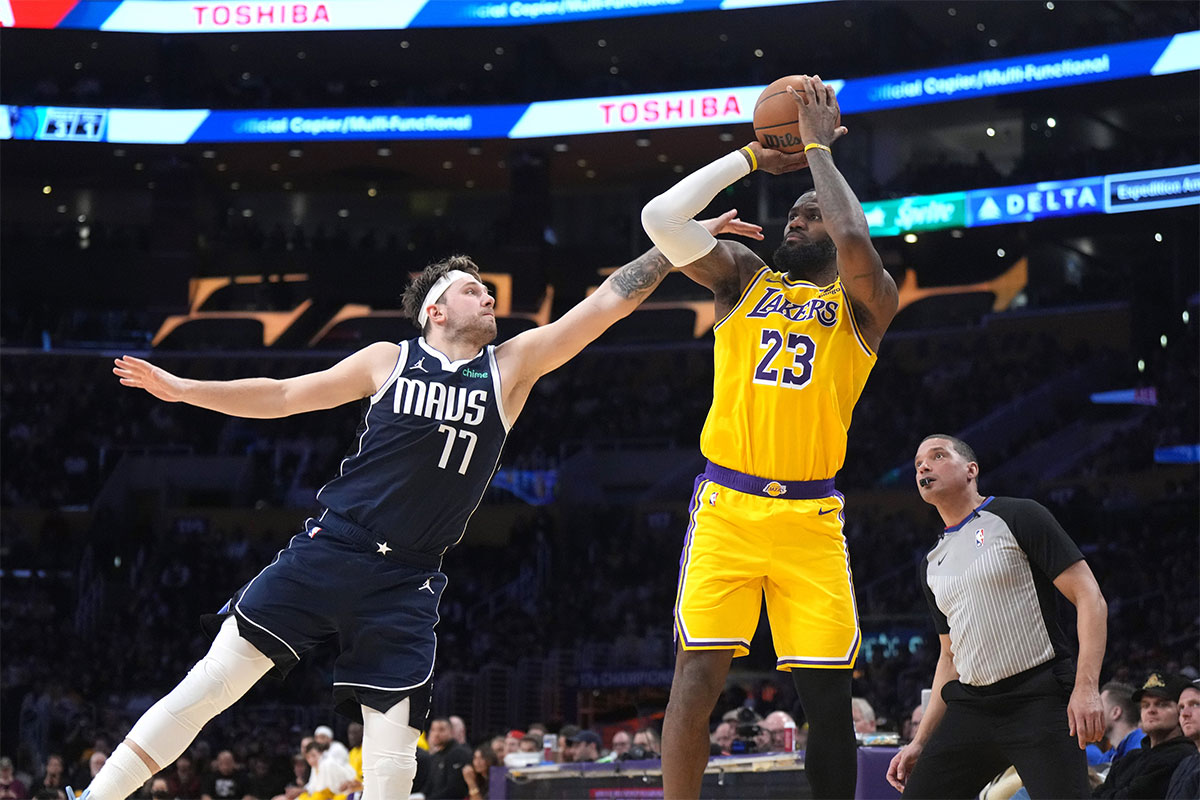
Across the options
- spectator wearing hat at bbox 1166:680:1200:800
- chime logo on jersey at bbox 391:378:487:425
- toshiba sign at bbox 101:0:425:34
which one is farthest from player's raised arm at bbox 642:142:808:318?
toshiba sign at bbox 101:0:425:34

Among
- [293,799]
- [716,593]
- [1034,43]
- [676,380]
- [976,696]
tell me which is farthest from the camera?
[676,380]

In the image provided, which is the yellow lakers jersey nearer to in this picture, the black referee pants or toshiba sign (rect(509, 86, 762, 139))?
the black referee pants

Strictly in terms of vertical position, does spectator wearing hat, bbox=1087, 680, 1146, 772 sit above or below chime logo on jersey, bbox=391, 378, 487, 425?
below

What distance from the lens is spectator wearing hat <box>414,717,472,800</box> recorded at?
436 inches

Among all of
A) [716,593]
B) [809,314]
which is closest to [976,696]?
[716,593]

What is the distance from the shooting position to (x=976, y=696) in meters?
5.39

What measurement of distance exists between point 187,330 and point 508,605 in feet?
30.4

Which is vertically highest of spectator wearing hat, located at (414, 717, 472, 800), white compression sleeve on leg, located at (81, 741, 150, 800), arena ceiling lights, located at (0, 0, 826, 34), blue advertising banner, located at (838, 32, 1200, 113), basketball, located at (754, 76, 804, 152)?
arena ceiling lights, located at (0, 0, 826, 34)

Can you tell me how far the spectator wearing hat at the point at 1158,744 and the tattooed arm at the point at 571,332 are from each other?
3434 millimetres

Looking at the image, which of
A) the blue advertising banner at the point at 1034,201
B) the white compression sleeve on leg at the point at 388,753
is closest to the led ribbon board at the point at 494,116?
the blue advertising banner at the point at 1034,201

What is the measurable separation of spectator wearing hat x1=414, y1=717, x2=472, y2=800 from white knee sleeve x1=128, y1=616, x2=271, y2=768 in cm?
662

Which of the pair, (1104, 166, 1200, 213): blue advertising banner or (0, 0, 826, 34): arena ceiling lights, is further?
(0, 0, 826, 34): arena ceiling lights

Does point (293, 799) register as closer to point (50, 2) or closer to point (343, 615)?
point (343, 615)

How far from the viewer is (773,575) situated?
→ 4.80 m
